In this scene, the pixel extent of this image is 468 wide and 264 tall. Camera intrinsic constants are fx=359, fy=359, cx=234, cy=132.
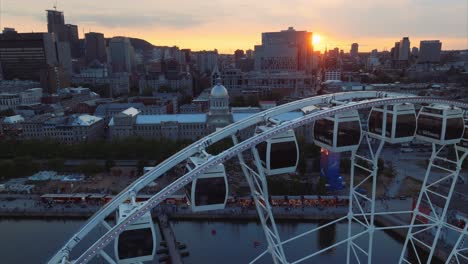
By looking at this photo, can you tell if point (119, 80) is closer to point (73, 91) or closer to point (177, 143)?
point (73, 91)

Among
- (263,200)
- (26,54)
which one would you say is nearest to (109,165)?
(263,200)

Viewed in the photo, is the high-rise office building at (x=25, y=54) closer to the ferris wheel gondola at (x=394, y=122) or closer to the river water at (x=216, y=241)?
the river water at (x=216, y=241)

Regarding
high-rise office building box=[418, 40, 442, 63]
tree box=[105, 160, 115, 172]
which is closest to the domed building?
tree box=[105, 160, 115, 172]

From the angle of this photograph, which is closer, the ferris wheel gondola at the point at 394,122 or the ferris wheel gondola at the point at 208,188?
the ferris wheel gondola at the point at 208,188

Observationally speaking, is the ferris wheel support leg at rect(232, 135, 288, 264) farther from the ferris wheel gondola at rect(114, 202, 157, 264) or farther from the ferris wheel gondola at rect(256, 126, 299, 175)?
the ferris wheel gondola at rect(114, 202, 157, 264)

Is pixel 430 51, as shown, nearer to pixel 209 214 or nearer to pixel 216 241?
pixel 209 214

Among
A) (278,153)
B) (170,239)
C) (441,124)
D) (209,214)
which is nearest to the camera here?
(278,153)

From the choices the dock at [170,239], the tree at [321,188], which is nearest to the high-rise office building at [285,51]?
the tree at [321,188]
